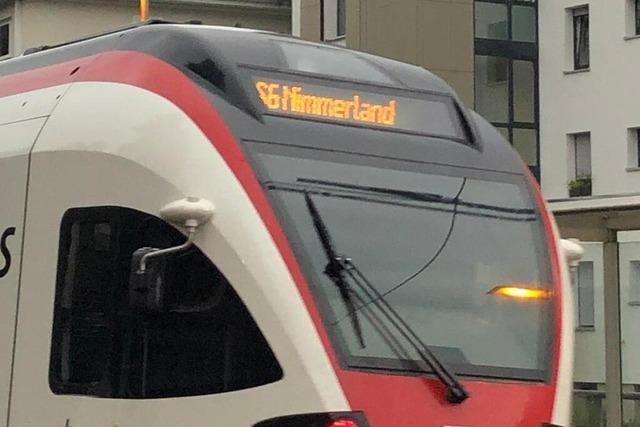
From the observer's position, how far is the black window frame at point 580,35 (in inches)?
1483

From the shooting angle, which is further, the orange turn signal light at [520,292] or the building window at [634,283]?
Answer: the building window at [634,283]

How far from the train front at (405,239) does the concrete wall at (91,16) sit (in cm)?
3363

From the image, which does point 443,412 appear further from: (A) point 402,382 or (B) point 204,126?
(B) point 204,126

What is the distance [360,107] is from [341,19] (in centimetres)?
3037

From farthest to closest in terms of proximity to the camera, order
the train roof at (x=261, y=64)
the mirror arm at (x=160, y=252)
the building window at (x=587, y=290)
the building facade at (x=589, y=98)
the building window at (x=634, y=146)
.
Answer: the building facade at (x=589, y=98)
the building window at (x=634, y=146)
the building window at (x=587, y=290)
the train roof at (x=261, y=64)
the mirror arm at (x=160, y=252)

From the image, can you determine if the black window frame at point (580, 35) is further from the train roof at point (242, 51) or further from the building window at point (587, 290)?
the train roof at point (242, 51)

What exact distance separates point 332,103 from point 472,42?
1171 inches

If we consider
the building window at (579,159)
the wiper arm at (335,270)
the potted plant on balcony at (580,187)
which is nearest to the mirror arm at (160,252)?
the wiper arm at (335,270)

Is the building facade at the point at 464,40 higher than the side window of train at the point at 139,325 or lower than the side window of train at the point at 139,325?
higher

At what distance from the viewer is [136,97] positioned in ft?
26.0

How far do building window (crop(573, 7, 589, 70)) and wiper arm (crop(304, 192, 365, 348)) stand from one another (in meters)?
30.9

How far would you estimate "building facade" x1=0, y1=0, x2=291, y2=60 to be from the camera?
136ft

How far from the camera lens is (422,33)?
3631 cm

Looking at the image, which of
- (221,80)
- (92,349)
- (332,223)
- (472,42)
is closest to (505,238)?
(332,223)
